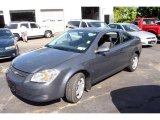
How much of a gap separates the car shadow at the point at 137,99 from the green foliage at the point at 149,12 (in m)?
24.4

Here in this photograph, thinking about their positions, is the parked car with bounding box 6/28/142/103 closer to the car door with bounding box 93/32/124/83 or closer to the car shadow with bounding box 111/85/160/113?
the car door with bounding box 93/32/124/83

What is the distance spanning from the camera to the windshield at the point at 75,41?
5.57m

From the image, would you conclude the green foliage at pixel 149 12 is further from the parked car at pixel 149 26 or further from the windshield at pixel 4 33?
the windshield at pixel 4 33

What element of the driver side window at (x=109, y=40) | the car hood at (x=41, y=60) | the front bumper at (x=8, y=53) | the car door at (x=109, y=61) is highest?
the driver side window at (x=109, y=40)

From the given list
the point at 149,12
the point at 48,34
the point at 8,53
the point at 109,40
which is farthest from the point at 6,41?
the point at 149,12

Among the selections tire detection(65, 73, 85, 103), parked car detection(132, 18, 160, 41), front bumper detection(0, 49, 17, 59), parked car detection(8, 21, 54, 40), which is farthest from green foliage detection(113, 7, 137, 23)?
tire detection(65, 73, 85, 103)

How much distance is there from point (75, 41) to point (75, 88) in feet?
4.73

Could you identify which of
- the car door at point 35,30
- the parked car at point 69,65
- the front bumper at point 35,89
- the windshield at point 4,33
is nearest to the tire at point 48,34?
the car door at point 35,30

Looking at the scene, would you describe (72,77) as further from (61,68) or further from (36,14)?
(36,14)

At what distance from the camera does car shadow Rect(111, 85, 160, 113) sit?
4.85 metres

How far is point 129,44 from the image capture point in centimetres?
695

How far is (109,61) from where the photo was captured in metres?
5.97

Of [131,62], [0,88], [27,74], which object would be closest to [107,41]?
[131,62]

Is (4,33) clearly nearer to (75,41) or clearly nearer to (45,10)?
(75,41)
